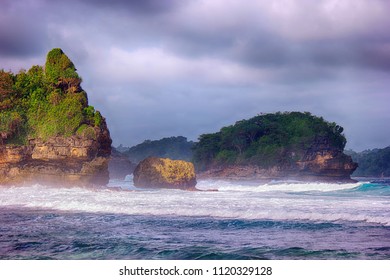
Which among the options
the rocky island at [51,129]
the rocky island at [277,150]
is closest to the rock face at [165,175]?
the rocky island at [51,129]

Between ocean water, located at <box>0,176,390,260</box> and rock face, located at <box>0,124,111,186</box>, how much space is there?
558cm

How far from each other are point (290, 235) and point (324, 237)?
0.58 metres

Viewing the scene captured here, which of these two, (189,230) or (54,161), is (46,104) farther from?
(189,230)

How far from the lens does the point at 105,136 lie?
21.5 metres

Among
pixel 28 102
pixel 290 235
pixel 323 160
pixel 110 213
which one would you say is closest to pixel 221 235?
pixel 290 235

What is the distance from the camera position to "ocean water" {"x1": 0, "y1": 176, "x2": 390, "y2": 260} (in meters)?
7.68

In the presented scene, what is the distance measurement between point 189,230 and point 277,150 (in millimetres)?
43295

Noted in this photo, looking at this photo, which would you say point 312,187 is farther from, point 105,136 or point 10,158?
point 10,158

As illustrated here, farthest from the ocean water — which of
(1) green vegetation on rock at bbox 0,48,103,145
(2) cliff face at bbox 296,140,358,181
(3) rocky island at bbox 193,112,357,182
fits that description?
(3) rocky island at bbox 193,112,357,182

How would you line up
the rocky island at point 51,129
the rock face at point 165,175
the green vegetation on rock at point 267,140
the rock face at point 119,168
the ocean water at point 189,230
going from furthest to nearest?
the green vegetation on rock at point 267,140, the rock face at point 119,168, the rock face at point 165,175, the rocky island at point 51,129, the ocean water at point 189,230

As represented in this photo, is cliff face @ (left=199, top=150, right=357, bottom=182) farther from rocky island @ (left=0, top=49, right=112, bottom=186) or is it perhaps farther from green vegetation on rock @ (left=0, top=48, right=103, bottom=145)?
green vegetation on rock @ (left=0, top=48, right=103, bottom=145)

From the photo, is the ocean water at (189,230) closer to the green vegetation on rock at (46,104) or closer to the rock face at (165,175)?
the green vegetation on rock at (46,104)

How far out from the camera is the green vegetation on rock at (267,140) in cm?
5044

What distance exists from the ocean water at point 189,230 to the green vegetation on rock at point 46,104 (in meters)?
6.76
